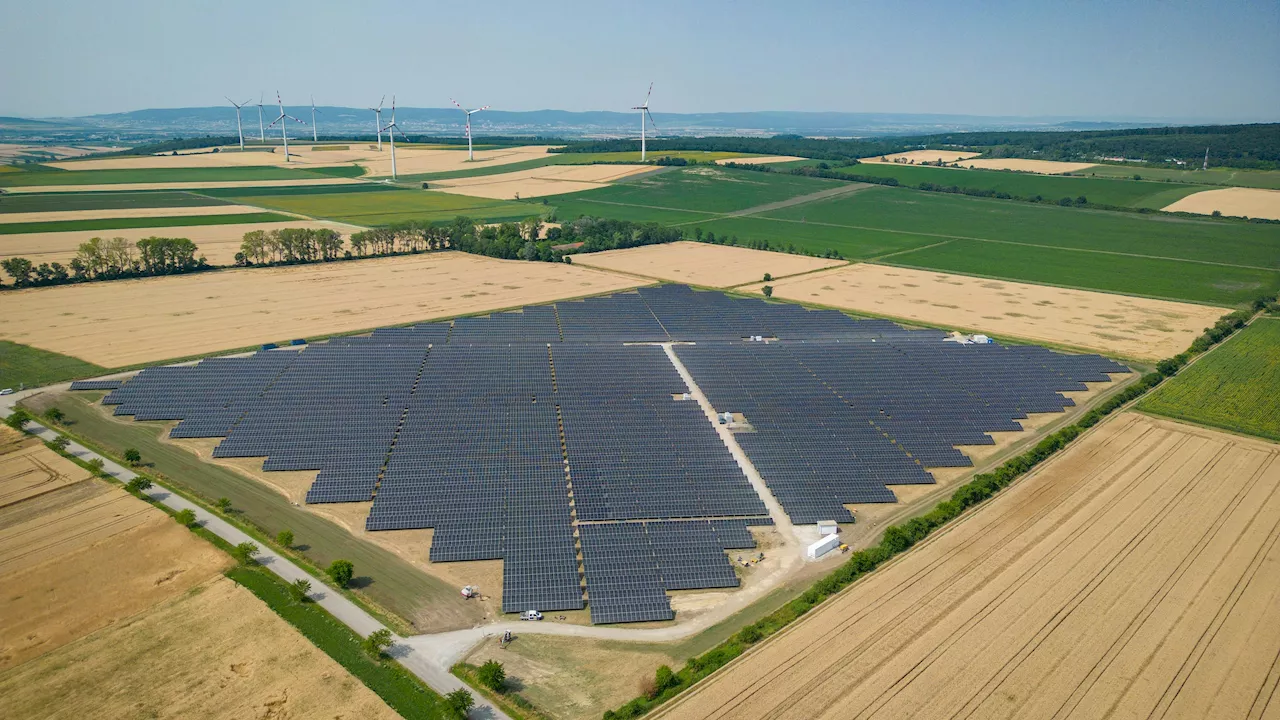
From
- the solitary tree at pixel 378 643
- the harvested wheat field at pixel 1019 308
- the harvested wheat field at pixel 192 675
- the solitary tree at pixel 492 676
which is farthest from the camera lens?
the harvested wheat field at pixel 1019 308

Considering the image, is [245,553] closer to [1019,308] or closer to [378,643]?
[378,643]

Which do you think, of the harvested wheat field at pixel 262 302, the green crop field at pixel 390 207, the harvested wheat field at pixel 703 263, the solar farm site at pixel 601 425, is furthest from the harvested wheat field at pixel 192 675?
the green crop field at pixel 390 207

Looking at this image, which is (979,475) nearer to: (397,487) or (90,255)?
(397,487)

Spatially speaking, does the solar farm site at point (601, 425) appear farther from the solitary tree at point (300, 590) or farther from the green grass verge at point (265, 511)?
the solitary tree at point (300, 590)

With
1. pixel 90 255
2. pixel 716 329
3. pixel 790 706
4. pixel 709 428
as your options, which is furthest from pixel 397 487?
pixel 90 255

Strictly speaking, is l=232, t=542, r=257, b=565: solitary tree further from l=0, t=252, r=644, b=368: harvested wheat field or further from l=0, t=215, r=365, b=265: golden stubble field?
l=0, t=215, r=365, b=265: golden stubble field

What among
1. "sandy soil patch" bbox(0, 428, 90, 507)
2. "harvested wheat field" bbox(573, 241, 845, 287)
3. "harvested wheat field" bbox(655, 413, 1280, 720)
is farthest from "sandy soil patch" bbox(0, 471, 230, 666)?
"harvested wheat field" bbox(573, 241, 845, 287)

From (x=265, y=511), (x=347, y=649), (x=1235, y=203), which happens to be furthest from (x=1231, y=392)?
(x=1235, y=203)
